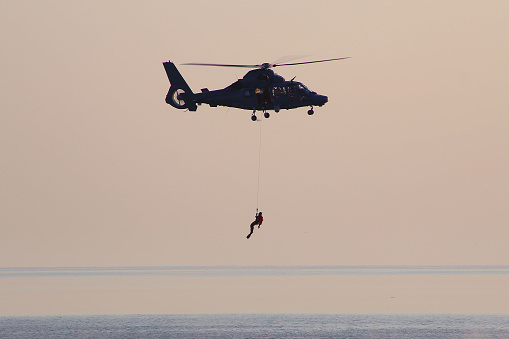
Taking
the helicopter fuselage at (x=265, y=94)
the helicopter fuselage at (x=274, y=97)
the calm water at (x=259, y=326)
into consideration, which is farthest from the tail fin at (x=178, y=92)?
the calm water at (x=259, y=326)

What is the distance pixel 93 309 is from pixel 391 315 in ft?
107

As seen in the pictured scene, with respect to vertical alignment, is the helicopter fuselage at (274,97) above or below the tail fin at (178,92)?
below

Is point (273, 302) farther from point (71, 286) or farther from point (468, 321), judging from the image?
point (71, 286)

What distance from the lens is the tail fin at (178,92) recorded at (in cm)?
7300

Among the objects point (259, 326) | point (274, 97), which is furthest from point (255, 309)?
point (274, 97)

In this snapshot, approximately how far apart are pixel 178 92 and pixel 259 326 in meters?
26.7

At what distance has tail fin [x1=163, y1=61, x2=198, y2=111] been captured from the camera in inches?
2874

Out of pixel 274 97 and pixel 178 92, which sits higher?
pixel 178 92

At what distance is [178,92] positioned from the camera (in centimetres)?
7406

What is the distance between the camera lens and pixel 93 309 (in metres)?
112

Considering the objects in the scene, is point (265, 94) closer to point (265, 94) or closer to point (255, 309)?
point (265, 94)

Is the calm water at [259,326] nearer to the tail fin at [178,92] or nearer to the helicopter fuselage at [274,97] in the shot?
the tail fin at [178,92]

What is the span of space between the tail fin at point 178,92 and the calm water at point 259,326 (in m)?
19.7

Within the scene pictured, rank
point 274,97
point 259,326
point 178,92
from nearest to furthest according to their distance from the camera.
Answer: point 274,97
point 178,92
point 259,326
